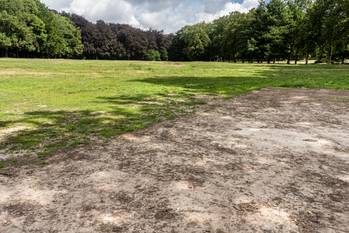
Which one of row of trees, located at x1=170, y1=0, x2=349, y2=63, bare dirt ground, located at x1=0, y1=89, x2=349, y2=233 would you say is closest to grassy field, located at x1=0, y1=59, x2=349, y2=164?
bare dirt ground, located at x1=0, y1=89, x2=349, y2=233

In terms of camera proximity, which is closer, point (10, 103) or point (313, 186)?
point (313, 186)

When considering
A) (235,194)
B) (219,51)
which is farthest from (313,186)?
(219,51)

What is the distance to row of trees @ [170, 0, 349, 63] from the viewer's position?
57.5 metres

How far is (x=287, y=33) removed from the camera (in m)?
75.9

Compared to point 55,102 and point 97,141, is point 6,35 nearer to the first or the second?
point 55,102

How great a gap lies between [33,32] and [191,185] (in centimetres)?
9095

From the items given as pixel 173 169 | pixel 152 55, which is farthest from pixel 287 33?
pixel 173 169

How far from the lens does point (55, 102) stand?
46.6 feet

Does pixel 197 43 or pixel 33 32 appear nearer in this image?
pixel 33 32

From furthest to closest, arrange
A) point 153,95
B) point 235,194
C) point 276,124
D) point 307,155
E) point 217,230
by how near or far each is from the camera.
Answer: point 153,95 → point 276,124 → point 307,155 → point 235,194 → point 217,230

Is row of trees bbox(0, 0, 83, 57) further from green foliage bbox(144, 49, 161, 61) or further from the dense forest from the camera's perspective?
green foliage bbox(144, 49, 161, 61)

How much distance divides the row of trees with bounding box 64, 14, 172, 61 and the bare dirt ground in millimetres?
116330

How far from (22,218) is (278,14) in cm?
8230

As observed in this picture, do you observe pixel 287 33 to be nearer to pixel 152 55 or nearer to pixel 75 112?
pixel 152 55
